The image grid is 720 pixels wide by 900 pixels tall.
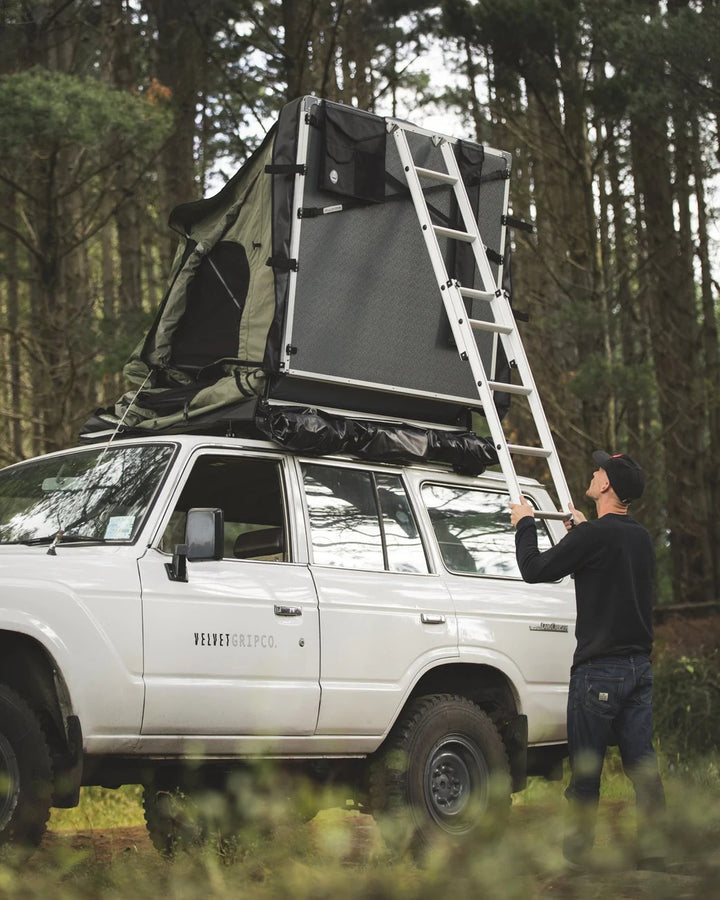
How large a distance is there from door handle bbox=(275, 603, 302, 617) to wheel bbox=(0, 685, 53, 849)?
4.31 feet

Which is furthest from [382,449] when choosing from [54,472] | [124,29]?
[124,29]

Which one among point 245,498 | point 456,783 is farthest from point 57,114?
point 456,783

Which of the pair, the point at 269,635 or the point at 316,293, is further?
the point at 316,293

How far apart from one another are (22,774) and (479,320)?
4.05 metres

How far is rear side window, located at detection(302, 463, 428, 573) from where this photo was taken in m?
6.70

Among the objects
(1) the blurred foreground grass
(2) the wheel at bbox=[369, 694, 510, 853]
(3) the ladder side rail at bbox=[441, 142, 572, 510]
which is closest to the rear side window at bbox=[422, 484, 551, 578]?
(3) the ladder side rail at bbox=[441, 142, 572, 510]

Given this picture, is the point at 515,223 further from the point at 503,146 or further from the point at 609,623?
the point at 503,146

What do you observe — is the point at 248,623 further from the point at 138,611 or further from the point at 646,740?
the point at 646,740

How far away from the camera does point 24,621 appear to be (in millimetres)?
5363

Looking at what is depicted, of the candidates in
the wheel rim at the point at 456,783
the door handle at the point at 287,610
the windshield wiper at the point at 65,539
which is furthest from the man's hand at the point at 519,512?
the windshield wiper at the point at 65,539

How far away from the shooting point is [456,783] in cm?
694

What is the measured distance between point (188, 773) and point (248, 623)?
0.94m

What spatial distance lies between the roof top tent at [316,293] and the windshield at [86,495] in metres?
0.55

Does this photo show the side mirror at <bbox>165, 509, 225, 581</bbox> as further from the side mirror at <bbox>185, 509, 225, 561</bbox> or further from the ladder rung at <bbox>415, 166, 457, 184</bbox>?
the ladder rung at <bbox>415, 166, 457, 184</bbox>
